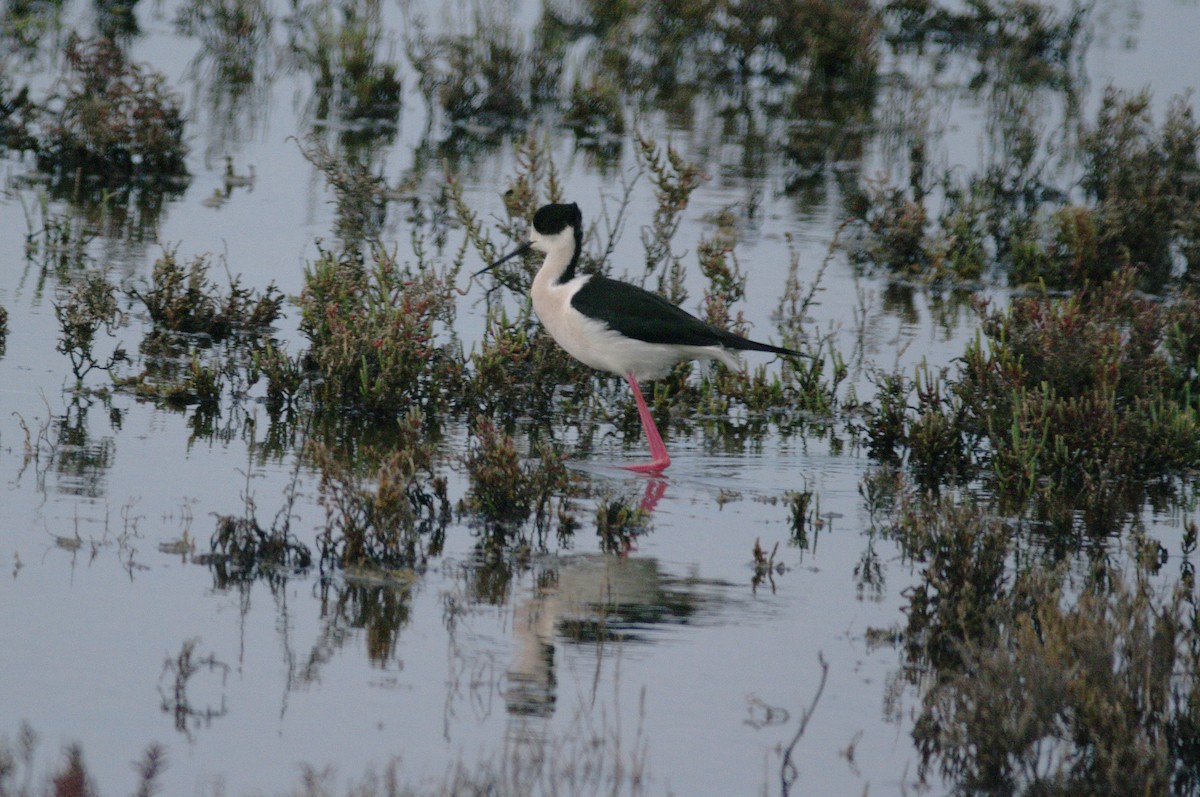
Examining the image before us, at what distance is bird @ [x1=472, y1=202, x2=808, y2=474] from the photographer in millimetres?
7035

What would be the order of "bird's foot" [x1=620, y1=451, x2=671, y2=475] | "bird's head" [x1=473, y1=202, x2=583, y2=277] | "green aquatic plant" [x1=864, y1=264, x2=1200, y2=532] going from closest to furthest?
1. "green aquatic plant" [x1=864, y1=264, x2=1200, y2=532]
2. "bird's foot" [x1=620, y1=451, x2=671, y2=475]
3. "bird's head" [x1=473, y1=202, x2=583, y2=277]

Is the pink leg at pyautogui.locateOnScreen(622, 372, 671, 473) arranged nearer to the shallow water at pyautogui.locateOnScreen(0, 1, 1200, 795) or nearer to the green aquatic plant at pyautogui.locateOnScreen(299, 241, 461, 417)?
the shallow water at pyautogui.locateOnScreen(0, 1, 1200, 795)

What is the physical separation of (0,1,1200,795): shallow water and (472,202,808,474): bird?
1.09 ft

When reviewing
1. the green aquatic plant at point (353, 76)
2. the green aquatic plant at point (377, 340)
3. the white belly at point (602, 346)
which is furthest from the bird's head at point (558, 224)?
the green aquatic plant at point (353, 76)

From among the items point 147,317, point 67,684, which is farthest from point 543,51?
point 67,684

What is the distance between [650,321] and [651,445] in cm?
53

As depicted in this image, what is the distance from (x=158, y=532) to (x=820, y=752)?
2353 mm

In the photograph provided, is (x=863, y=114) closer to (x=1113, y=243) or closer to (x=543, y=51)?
(x=543, y=51)

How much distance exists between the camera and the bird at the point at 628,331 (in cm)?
704

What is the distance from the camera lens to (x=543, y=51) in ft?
50.6

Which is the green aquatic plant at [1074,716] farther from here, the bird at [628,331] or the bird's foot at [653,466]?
the bird at [628,331]

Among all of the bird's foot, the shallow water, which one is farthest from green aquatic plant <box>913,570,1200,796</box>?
the bird's foot

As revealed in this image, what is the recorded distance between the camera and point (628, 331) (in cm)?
704

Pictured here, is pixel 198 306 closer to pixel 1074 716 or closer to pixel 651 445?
pixel 651 445
